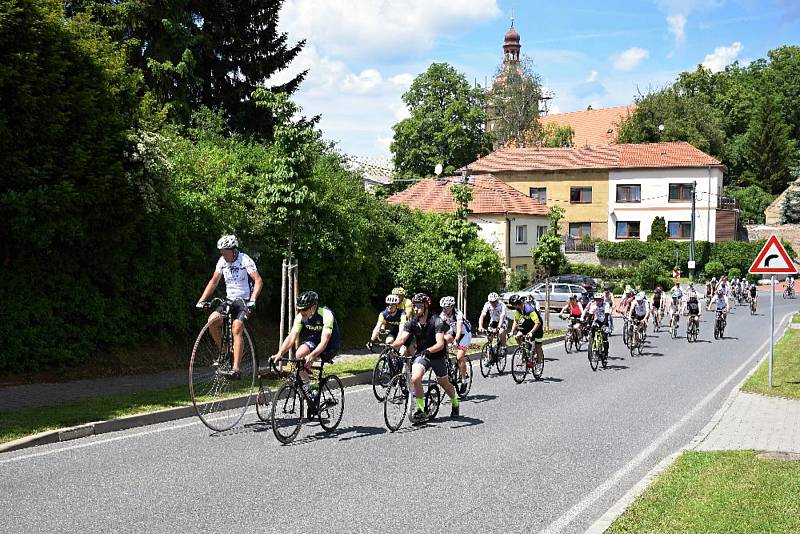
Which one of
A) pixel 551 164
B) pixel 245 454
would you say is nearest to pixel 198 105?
pixel 245 454

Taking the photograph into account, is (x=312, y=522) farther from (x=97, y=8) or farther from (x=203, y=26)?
(x=203, y=26)

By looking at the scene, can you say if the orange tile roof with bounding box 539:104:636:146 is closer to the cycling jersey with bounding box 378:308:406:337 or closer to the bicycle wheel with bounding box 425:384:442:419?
the cycling jersey with bounding box 378:308:406:337

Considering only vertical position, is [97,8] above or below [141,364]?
above

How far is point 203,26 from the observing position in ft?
90.8

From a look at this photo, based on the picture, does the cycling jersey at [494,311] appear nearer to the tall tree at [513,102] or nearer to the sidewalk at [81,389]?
the sidewalk at [81,389]

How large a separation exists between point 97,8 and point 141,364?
11714 mm

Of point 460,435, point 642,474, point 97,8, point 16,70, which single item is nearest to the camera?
point 642,474

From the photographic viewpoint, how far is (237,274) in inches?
415

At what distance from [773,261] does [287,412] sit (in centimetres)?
1143

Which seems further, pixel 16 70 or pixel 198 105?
pixel 198 105

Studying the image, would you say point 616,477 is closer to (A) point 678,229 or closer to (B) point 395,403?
(B) point 395,403

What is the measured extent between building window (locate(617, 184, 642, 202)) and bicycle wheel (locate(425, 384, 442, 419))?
2519 inches

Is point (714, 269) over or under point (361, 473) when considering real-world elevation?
over

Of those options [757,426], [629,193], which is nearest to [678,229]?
[629,193]
